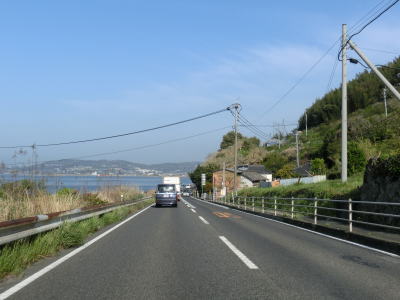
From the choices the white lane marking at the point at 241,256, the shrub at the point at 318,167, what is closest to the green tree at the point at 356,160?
the shrub at the point at 318,167

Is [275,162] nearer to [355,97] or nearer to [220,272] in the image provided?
[355,97]

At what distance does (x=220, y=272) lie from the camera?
7.20 m

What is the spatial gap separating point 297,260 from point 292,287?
2391mm

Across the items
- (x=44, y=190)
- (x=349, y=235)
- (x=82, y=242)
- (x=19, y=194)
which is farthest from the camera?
(x=44, y=190)

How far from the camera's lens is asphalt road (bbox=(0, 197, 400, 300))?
5.80 metres

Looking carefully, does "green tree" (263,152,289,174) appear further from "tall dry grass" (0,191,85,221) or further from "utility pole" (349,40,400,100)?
"tall dry grass" (0,191,85,221)

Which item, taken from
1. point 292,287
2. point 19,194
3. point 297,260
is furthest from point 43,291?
point 19,194

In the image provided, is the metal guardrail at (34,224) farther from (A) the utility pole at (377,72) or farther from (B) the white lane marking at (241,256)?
(A) the utility pole at (377,72)

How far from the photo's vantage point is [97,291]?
5867mm

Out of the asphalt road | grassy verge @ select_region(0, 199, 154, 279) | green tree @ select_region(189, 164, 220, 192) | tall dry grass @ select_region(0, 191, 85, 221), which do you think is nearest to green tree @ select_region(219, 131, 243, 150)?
green tree @ select_region(189, 164, 220, 192)

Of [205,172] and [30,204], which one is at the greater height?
[205,172]

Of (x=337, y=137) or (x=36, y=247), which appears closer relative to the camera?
(x=36, y=247)

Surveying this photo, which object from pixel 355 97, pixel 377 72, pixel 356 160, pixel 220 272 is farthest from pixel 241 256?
pixel 355 97

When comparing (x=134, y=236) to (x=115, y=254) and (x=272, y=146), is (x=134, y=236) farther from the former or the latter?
(x=272, y=146)
